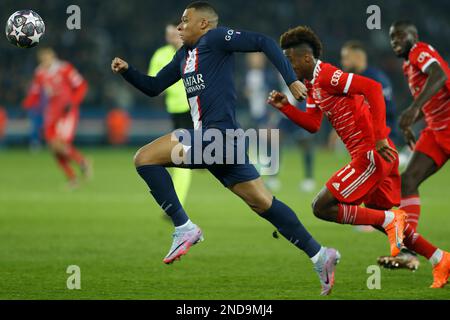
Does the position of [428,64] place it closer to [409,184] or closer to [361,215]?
[409,184]

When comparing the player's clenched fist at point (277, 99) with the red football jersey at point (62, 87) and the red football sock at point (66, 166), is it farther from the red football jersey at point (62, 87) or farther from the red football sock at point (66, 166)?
the red football jersey at point (62, 87)

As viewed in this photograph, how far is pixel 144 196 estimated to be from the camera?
15.4 metres

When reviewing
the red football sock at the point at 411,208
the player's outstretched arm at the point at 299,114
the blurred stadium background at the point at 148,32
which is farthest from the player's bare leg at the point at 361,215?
the blurred stadium background at the point at 148,32

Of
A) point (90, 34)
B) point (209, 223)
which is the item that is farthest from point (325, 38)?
point (209, 223)

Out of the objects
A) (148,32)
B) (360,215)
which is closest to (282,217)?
(360,215)

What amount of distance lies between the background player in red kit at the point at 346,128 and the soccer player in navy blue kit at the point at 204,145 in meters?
0.41

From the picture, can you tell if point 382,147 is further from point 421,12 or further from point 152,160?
point 421,12

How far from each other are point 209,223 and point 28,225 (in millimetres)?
2340

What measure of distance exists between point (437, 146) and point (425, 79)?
27.5 inches

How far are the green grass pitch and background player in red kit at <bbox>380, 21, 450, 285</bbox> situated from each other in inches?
28.5

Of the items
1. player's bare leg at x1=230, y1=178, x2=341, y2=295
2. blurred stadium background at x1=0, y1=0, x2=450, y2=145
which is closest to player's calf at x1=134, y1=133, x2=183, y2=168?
player's bare leg at x1=230, y1=178, x2=341, y2=295

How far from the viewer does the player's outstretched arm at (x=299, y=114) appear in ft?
24.1

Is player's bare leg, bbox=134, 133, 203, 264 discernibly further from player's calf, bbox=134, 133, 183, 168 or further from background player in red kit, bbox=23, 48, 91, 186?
background player in red kit, bbox=23, 48, 91, 186

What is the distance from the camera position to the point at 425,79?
27.9 feet
